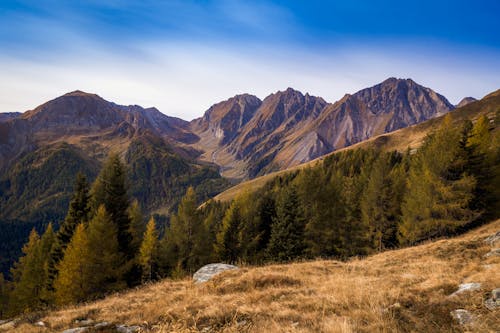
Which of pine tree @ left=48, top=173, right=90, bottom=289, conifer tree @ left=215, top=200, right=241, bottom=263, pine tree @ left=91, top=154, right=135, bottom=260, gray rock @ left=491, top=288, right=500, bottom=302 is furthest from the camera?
conifer tree @ left=215, top=200, right=241, bottom=263

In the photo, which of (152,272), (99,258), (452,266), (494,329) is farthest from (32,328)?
(152,272)

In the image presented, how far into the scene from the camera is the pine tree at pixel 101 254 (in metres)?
23.9

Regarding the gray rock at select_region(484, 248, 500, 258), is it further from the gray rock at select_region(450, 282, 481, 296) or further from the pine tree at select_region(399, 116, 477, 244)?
the pine tree at select_region(399, 116, 477, 244)

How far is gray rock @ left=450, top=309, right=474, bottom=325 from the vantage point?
5.03 metres

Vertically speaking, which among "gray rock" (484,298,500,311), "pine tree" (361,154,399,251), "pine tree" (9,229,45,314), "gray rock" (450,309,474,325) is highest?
"gray rock" (484,298,500,311)

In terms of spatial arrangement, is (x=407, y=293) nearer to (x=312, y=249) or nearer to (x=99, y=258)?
(x=99, y=258)

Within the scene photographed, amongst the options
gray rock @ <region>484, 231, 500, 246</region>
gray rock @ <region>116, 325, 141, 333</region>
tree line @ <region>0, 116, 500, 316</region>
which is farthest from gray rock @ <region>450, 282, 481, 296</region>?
tree line @ <region>0, 116, 500, 316</region>

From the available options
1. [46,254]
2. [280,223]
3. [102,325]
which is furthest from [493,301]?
[46,254]

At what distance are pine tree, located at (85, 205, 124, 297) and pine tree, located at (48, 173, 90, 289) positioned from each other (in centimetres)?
498

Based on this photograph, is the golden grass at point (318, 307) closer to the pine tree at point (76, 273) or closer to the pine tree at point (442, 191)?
the pine tree at point (76, 273)

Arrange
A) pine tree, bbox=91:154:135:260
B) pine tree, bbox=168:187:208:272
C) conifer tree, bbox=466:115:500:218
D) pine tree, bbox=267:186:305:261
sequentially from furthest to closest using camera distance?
pine tree, bbox=168:187:208:272
pine tree, bbox=267:186:305:261
pine tree, bbox=91:154:135:260
conifer tree, bbox=466:115:500:218

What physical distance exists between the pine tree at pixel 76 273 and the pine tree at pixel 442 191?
31960 millimetres

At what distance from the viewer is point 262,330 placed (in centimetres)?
→ 528

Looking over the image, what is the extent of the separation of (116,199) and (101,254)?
19.1ft
